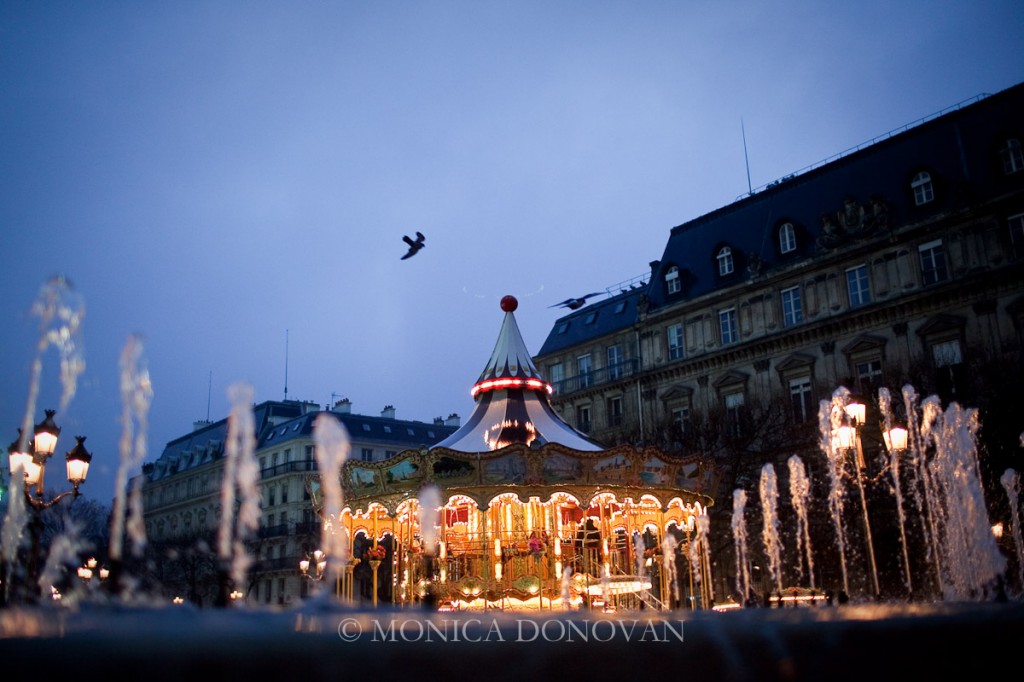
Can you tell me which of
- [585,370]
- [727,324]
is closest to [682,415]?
[727,324]

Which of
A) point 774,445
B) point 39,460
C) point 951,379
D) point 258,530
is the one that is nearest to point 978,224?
point 951,379

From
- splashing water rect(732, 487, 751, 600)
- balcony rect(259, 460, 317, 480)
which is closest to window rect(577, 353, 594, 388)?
splashing water rect(732, 487, 751, 600)

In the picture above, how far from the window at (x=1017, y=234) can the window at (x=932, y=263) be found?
243 cm

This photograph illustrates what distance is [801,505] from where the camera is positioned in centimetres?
3200

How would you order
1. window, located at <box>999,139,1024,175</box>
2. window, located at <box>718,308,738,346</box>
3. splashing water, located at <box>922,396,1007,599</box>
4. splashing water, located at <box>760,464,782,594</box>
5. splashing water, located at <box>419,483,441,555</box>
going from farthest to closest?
window, located at <box>718,308,738,346</box> → window, located at <box>999,139,1024,175</box> → splashing water, located at <box>760,464,782,594</box> → splashing water, located at <box>922,396,1007,599</box> → splashing water, located at <box>419,483,441,555</box>

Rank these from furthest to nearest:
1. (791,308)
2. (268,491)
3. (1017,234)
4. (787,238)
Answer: (268,491) < (787,238) < (791,308) < (1017,234)

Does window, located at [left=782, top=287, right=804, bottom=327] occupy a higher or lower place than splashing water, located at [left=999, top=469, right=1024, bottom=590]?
higher

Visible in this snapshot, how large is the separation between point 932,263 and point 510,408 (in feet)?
69.7

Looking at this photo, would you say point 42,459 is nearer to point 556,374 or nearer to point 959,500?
point 959,500

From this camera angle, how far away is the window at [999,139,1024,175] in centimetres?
3262

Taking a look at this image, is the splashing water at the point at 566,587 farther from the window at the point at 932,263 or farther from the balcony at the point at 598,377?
the balcony at the point at 598,377

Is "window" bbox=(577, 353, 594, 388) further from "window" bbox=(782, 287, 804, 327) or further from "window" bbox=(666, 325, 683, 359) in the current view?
"window" bbox=(782, 287, 804, 327)

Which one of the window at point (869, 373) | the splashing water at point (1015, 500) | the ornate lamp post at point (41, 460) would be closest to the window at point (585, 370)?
the window at point (869, 373)

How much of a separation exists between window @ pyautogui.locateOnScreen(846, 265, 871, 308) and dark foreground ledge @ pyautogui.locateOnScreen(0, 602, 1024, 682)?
112 feet
